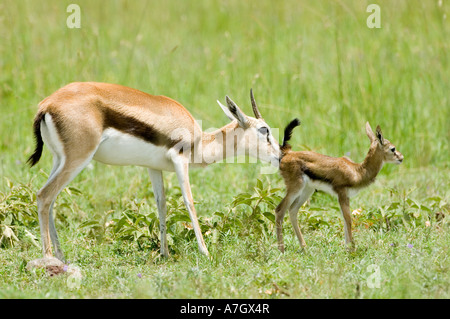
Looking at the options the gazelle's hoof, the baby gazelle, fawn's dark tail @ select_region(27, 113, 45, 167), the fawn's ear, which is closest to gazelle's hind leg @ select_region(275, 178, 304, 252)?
the baby gazelle

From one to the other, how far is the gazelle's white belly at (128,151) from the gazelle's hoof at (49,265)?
830mm

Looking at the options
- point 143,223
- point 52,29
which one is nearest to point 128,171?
point 143,223

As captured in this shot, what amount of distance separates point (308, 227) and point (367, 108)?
270 centimetres

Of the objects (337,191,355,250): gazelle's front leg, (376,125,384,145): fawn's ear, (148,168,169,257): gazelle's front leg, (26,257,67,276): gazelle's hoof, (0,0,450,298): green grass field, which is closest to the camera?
(0,0,450,298): green grass field

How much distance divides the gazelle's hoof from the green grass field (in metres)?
0.07

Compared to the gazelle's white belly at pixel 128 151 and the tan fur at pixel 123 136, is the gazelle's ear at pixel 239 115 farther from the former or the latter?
the gazelle's white belly at pixel 128 151

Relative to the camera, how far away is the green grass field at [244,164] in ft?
15.5

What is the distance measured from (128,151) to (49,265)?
100 centimetres

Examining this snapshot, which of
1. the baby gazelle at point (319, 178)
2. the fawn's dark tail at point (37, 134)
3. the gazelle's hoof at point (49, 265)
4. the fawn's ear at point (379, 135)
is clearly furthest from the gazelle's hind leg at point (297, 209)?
the fawn's dark tail at point (37, 134)

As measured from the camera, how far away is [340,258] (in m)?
5.07

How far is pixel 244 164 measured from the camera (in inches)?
313

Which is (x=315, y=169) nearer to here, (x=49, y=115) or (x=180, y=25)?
(x=49, y=115)

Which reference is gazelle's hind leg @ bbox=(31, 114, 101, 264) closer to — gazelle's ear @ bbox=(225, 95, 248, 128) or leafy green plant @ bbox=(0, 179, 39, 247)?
leafy green plant @ bbox=(0, 179, 39, 247)

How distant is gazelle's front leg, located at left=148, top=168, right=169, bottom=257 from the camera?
5.62m
